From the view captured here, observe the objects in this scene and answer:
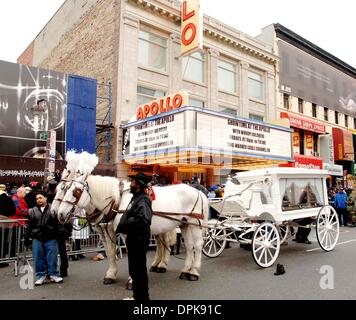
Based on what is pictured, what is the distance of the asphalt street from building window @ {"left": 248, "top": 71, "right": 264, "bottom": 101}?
17.8 metres

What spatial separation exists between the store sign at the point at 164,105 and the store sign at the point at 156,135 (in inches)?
24.3

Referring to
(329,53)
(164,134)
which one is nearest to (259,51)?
(329,53)

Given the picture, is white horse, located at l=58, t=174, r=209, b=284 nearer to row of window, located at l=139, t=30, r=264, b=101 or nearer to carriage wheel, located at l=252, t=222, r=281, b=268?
carriage wheel, located at l=252, t=222, r=281, b=268

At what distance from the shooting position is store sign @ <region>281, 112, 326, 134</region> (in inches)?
1017

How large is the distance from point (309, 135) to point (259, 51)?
868cm

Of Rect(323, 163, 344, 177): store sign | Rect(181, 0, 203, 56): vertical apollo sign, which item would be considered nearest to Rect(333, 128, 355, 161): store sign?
Rect(323, 163, 344, 177): store sign

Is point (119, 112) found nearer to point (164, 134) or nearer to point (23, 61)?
point (164, 134)

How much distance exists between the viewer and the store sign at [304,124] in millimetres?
25828

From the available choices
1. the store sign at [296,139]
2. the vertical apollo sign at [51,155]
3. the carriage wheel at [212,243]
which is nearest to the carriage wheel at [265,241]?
the carriage wheel at [212,243]

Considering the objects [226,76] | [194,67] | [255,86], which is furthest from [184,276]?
[255,86]

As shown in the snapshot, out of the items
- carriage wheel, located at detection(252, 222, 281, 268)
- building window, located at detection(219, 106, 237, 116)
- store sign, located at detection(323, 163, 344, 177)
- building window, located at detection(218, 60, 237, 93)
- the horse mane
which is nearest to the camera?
the horse mane

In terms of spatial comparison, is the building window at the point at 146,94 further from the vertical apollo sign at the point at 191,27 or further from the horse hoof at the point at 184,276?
the horse hoof at the point at 184,276

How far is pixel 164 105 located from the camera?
1459 cm

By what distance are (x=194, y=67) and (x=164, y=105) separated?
768 centimetres
